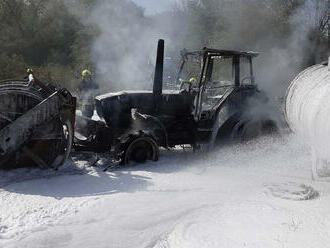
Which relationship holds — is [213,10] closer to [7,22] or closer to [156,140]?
[7,22]

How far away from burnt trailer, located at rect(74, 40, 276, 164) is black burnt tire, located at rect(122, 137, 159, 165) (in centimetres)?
2

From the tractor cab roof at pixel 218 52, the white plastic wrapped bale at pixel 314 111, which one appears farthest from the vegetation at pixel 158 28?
the white plastic wrapped bale at pixel 314 111

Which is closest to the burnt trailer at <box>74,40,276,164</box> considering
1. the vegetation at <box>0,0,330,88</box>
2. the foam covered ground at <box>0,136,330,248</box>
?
the foam covered ground at <box>0,136,330,248</box>

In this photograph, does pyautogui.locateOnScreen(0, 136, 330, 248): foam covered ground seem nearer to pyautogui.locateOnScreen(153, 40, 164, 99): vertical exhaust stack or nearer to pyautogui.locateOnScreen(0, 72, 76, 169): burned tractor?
pyautogui.locateOnScreen(0, 72, 76, 169): burned tractor

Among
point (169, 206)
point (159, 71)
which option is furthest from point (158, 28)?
point (169, 206)

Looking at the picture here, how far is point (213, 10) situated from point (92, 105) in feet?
66.6

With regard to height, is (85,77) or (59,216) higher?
(85,77)

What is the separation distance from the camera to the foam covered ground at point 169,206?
4.18 meters

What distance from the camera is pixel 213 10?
2708cm

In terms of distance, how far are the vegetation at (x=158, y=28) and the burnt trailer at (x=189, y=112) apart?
26.3ft

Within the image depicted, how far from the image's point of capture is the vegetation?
16750mm

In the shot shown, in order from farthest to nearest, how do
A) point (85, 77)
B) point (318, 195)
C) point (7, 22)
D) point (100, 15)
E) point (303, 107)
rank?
point (7, 22) → point (100, 15) → point (85, 77) → point (303, 107) → point (318, 195)

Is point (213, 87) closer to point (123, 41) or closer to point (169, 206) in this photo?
point (169, 206)

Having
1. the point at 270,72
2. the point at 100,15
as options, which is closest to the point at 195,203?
the point at 270,72
